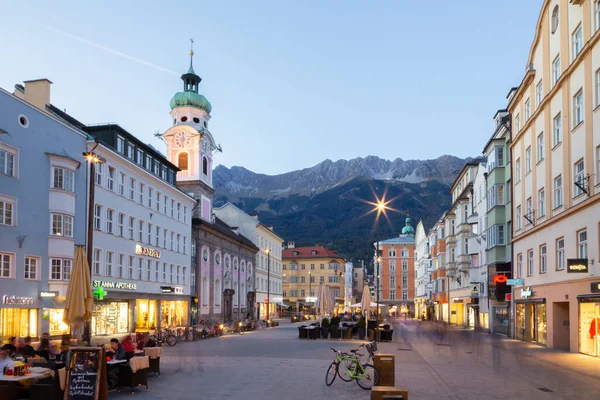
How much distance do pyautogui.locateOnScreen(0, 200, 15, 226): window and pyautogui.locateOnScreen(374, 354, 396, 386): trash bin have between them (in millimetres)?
22535

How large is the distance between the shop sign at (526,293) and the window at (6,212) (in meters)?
27.5

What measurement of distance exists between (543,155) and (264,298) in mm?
64350

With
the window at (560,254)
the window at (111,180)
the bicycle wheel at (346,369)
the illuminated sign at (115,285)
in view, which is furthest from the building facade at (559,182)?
the window at (111,180)

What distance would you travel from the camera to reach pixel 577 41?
2838 centimetres

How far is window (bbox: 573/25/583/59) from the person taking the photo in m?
27.6

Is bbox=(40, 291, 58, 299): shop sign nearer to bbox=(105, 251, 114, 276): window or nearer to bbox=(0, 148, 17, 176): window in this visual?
bbox=(0, 148, 17, 176): window

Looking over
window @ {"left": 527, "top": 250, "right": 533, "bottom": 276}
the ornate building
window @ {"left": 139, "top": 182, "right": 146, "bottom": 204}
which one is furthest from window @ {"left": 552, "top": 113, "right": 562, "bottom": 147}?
the ornate building

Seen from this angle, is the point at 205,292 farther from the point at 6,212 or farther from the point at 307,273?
the point at 307,273

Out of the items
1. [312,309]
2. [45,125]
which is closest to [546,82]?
[45,125]

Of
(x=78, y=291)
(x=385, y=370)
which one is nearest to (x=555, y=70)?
(x=385, y=370)

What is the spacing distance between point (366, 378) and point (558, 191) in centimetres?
1834

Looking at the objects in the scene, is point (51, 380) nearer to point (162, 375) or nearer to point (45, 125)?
point (162, 375)

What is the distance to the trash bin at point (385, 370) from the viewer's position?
15945 mm

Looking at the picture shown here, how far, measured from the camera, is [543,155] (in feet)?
109
